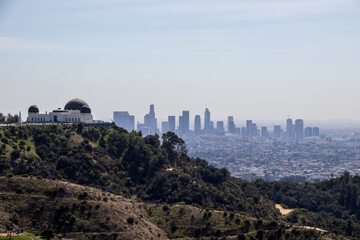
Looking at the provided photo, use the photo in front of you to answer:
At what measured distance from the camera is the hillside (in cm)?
6919

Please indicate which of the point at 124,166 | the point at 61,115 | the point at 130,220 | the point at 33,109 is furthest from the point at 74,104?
the point at 130,220

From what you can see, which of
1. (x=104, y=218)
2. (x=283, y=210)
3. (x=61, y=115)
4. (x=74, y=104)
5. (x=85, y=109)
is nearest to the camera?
(x=104, y=218)

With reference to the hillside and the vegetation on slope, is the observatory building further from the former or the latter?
the vegetation on slope

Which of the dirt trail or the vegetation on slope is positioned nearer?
the vegetation on slope

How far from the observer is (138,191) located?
9662 centimetres

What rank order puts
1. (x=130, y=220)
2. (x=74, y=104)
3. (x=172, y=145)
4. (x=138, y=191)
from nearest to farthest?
(x=130, y=220), (x=138, y=191), (x=172, y=145), (x=74, y=104)

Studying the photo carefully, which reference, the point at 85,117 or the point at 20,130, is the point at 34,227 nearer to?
the point at 20,130

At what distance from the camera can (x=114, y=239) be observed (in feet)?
213

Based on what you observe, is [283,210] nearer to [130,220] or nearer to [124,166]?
[124,166]

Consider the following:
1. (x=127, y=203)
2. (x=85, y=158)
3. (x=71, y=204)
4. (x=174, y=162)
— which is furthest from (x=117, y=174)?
(x=71, y=204)

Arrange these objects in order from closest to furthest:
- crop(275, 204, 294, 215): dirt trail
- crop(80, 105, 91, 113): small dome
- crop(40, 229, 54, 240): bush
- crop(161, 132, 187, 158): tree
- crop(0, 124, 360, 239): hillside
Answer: crop(40, 229, 54, 240): bush, crop(0, 124, 360, 239): hillside, crop(275, 204, 294, 215): dirt trail, crop(161, 132, 187, 158): tree, crop(80, 105, 91, 113): small dome

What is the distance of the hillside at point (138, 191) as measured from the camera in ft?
227

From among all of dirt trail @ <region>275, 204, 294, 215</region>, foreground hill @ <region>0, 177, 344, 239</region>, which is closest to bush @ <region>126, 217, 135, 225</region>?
foreground hill @ <region>0, 177, 344, 239</region>

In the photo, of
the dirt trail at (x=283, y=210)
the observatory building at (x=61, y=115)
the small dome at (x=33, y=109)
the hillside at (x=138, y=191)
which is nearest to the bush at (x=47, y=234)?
the hillside at (x=138, y=191)
